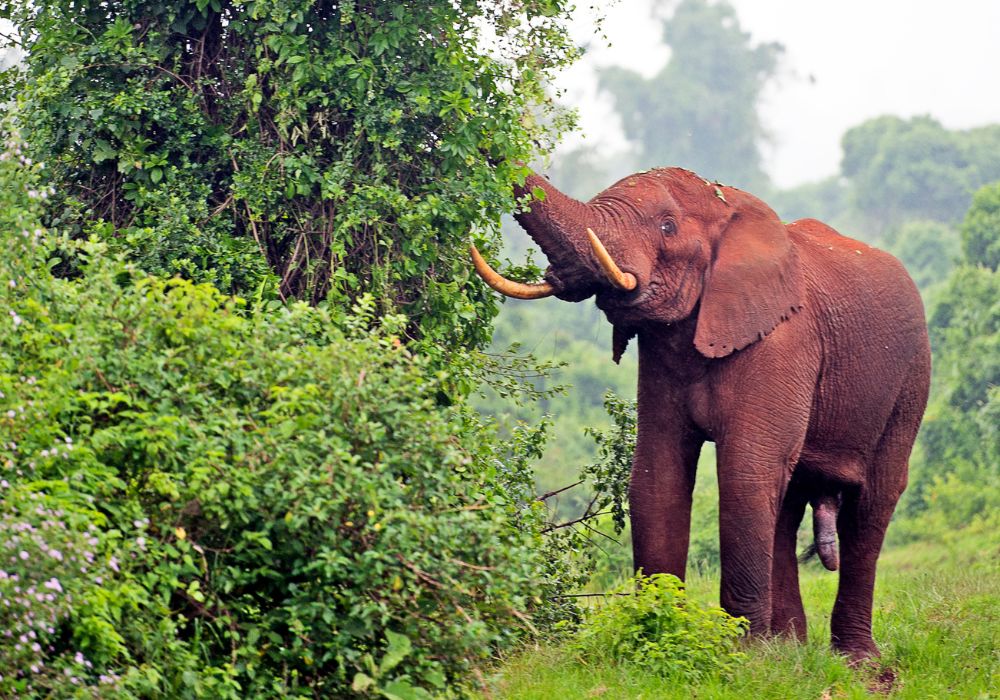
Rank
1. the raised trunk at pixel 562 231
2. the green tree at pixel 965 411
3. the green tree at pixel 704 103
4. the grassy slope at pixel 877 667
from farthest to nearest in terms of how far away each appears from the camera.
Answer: the green tree at pixel 704 103 → the green tree at pixel 965 411 → the raised trunk at pixel 562 231 → the grassy slope at pixel 877 667

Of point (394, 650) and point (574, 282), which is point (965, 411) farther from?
point (394, 650)

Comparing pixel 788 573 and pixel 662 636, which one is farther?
pixel 788 573

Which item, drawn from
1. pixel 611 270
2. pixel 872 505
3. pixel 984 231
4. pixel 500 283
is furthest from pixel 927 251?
pixel 500 283

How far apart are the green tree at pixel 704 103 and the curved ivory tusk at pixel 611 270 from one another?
197 feet

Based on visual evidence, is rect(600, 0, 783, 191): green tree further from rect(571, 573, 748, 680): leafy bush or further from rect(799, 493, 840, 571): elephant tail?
rect(571, 573, 748, 680): leafy bush

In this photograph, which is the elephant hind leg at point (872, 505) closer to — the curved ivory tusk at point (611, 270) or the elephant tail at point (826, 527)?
the elephant tail at point (826, 527)

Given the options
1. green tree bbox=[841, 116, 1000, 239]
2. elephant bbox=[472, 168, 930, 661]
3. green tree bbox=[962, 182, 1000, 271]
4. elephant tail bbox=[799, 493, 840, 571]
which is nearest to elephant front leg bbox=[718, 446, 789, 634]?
elephant bbox=[472, 168, 930, 661]

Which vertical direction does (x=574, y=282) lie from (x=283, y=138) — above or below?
below

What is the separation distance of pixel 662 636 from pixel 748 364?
2.08m

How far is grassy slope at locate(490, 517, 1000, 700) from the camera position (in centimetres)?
771

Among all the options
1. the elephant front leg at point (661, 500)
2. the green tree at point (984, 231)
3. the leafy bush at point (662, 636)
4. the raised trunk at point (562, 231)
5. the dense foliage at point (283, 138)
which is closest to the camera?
the leafy bush at point (662, 636)

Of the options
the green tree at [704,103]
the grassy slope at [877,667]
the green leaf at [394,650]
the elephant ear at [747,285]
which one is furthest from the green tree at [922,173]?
the green leaf at [394,650]

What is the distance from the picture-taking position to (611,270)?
9.23 meters

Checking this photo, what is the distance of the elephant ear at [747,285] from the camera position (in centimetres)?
943
